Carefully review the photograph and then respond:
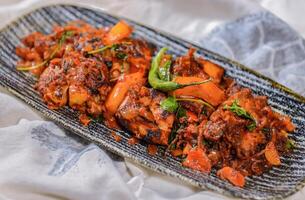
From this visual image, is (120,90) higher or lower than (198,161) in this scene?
higher

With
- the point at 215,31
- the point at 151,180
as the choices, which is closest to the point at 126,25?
the point at 215,31

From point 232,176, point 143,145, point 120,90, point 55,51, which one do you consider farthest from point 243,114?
point 55,51

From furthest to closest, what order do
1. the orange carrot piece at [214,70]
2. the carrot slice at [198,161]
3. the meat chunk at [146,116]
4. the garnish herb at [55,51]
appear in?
the garnish herb at [55,51] < the orange carrot piece at [214,70] < the meat chunk at [146,116] < the carrot slice at [198,161]

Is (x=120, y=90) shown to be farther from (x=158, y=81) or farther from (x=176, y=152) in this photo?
(x=176, y=152)

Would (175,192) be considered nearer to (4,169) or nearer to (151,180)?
(151,180)

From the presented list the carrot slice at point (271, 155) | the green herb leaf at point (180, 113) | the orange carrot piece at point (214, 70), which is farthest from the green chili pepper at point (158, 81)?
the carrot slice at point (271, 155)

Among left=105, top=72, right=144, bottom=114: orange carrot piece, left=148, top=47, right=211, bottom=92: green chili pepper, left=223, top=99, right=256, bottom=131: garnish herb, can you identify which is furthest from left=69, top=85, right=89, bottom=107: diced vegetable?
left=223, top=99, right=256, bottom=131: garnish herb

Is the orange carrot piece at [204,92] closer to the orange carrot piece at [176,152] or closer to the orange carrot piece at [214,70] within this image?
the orange carrot piece at [214,70]
